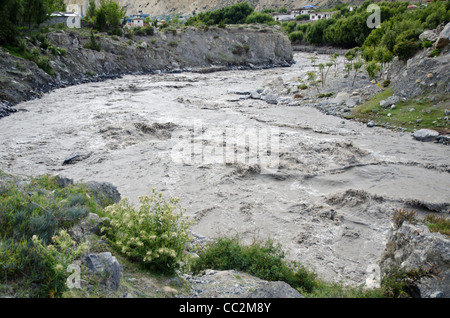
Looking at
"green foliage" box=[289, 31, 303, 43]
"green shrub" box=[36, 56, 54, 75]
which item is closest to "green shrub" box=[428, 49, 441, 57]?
"green shrub" box=[36, 56, 54, 75]

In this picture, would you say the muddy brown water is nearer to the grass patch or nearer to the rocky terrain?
the rocky terrain

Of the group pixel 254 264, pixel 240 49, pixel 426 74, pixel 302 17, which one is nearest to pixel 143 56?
pixel 240 49

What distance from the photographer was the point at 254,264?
680 centimetres

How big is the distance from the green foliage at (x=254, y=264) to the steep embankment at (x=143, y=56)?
24.1 meters

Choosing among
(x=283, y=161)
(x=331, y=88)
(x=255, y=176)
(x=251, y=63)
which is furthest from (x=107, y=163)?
(x=251, y=63)

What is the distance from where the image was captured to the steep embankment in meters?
28.4

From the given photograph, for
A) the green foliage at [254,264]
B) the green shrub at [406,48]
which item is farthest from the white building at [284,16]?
the green foliage at [254,264]

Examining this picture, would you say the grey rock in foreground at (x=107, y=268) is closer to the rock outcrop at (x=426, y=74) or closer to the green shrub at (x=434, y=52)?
the rock outcrop at (x=426, y=74)

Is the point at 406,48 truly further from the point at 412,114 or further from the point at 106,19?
the point at 106,19

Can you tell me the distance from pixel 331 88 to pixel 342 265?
2553 cm

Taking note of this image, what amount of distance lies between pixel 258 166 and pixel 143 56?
4124 centimetres

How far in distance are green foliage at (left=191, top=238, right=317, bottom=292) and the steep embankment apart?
2405 centimetres

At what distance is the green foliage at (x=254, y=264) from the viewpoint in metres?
6.59

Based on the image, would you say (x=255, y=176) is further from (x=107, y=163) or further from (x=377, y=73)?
(x=377, y=73)
